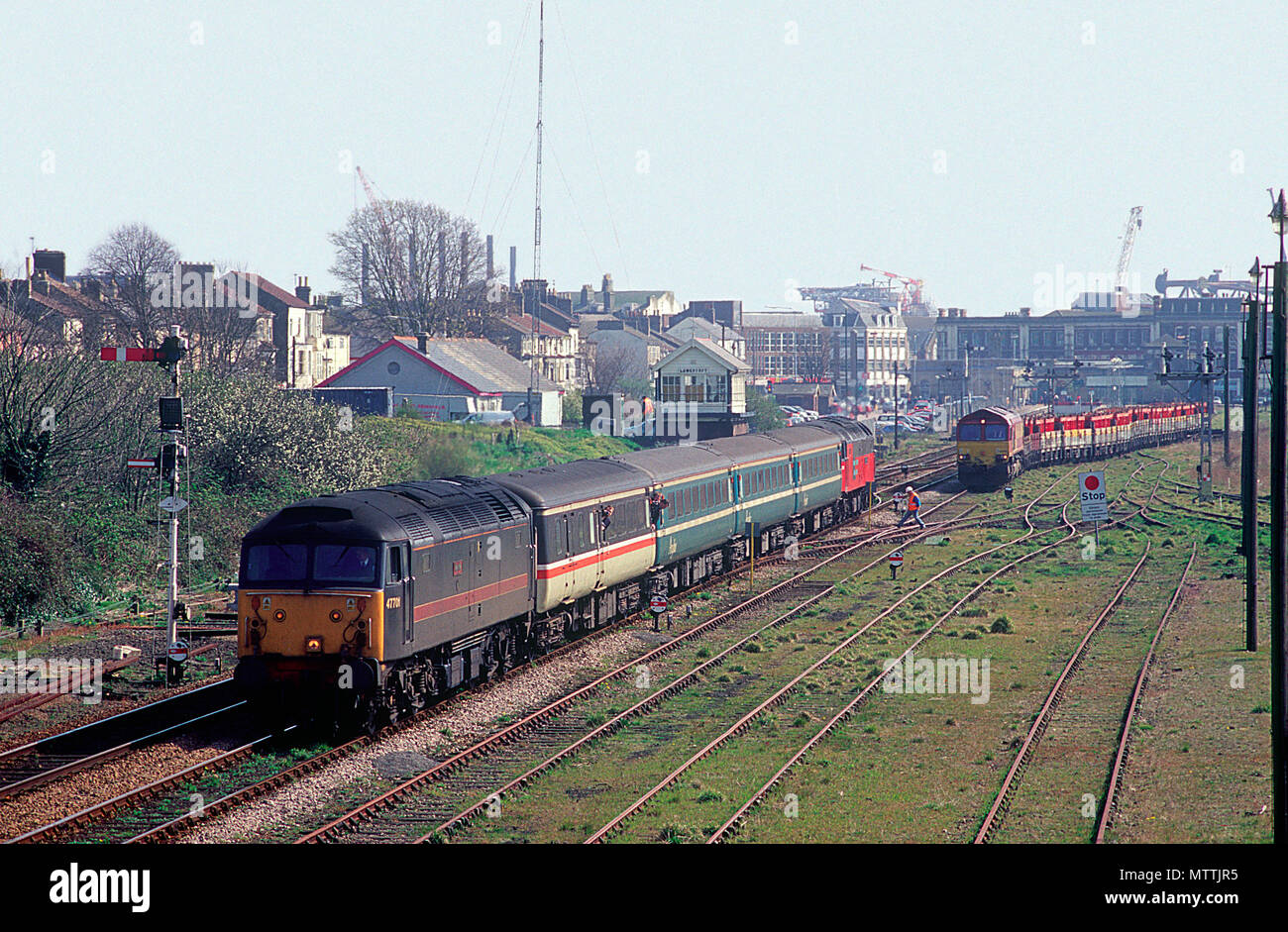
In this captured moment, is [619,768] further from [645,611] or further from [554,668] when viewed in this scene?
[645,611]

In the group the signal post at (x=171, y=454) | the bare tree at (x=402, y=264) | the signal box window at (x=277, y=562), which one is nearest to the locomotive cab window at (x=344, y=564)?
the signal box window at (x=277, y=562)

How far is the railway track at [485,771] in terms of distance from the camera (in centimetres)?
1653

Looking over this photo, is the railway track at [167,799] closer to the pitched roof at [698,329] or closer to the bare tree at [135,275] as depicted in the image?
the bare tree at [135,275]

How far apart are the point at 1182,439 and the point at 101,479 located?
81.7m

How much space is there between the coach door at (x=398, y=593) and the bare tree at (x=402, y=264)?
8257 cm

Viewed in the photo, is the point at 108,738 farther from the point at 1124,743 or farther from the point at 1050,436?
the point at 1050,436

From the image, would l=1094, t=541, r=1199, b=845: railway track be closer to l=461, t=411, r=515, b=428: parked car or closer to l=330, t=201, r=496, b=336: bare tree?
l=461, t=411, r=515, b=428: parked car

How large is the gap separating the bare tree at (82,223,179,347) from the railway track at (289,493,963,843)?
35622 mm

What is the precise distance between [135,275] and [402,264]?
3247 centimetres

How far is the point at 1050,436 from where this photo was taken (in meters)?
75.9

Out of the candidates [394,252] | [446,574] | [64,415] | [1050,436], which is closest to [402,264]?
[394,252]

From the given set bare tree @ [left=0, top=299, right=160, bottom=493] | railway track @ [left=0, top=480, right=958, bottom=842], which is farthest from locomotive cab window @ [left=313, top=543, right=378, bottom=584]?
bare tree @ [left=0, top=299, right=160, bottom=493]
